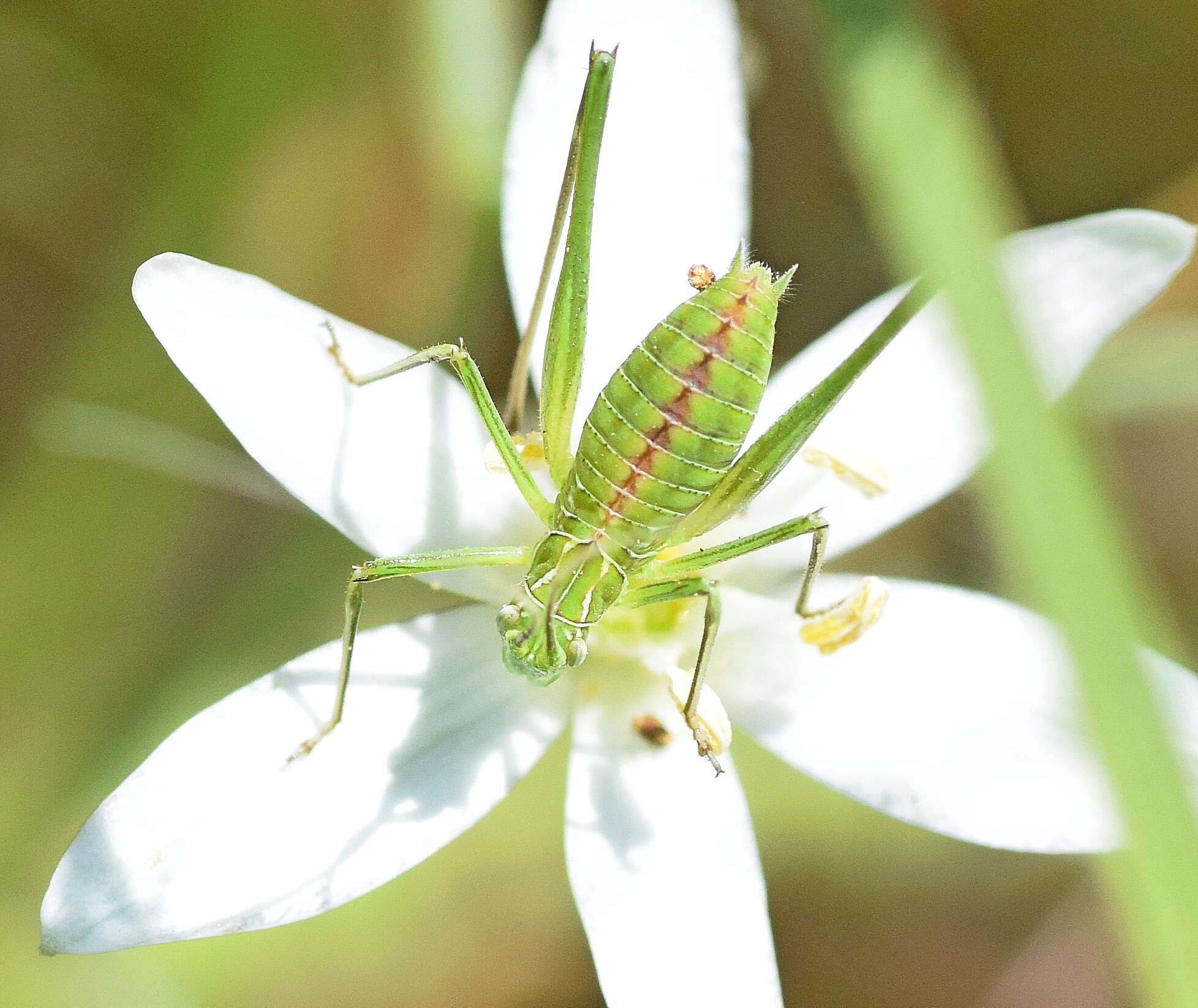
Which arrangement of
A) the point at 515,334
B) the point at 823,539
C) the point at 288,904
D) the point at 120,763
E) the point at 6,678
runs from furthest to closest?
the point at 515,334, the point at 6,678, the point at 120,763, the point at 823,539, the point at 288,904

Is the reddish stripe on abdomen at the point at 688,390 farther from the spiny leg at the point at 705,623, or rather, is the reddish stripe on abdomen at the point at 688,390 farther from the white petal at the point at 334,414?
the white petal at the point at 334,414

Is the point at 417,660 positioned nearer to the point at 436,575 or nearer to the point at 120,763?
the point at 436,575

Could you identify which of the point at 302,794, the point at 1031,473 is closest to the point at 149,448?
the point at 302,794

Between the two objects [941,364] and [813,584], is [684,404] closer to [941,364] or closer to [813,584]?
[813,584]

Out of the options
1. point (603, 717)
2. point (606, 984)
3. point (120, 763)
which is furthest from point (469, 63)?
point (606, 984)

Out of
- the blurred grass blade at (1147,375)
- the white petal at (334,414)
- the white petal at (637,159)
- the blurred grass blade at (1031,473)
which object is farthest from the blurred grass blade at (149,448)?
the blurred grass blade at (1147,375)

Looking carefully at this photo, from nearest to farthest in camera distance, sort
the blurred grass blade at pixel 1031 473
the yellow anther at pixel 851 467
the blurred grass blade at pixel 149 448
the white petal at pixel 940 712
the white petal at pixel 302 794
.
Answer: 1. the blurred grass blade at pixel 1031 473
2. the white petal at pixel 302 794
3. the white petal at pixel 940 712
4. the yellow anther at pixel 851 467
5. the blurred grass blade at pixel 149 448
